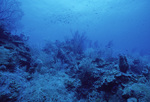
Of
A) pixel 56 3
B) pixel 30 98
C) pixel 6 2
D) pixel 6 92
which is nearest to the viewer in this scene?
pixel 6 92

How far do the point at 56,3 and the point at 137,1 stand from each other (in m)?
26.4

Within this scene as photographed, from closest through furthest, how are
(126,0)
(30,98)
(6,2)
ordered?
1. (30,98)
2. (6,2)
3. (126,0)

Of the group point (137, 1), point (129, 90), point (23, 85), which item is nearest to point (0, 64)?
point (23, 85)

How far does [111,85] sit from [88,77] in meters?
1.13

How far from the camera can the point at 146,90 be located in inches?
92.6

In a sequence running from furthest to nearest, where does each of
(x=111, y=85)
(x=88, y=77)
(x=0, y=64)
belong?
1. (x=88, y=77)
2. (x=0, y=64)
3. (x=111, y=85)

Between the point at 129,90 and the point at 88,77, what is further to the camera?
the point at 88,77

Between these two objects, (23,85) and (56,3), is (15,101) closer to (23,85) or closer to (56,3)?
(23,85)

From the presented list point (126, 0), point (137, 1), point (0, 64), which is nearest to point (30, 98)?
point (0, 64)

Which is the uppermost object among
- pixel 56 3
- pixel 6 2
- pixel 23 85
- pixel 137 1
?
pixel 56 3

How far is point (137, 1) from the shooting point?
2519cm

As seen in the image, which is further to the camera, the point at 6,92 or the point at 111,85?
the point at 111,85

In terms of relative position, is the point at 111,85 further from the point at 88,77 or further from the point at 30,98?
the point at 30,98

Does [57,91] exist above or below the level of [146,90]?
below
